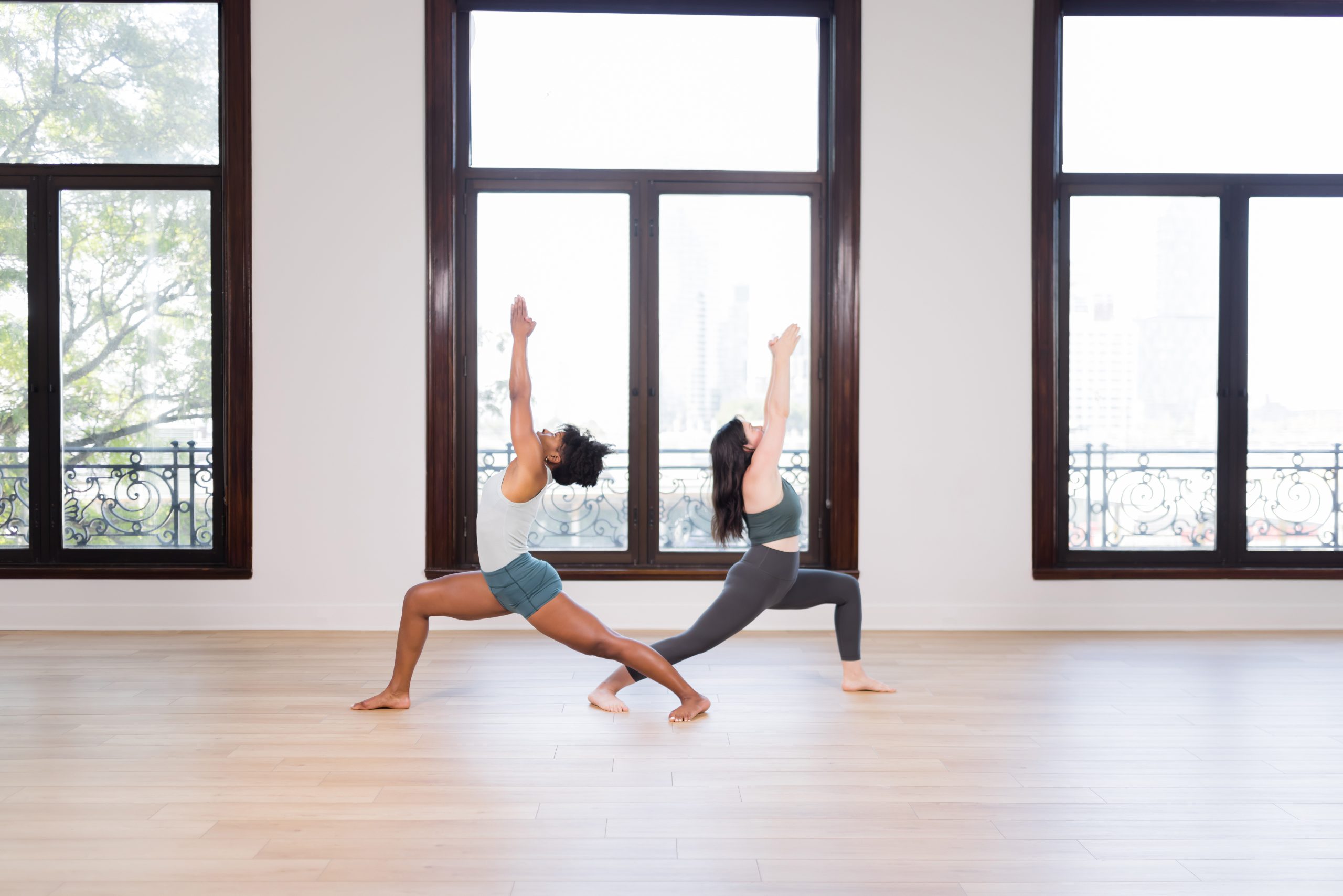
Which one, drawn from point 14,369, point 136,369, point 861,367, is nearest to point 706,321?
point 861,367

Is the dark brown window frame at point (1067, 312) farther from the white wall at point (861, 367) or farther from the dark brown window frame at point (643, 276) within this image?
the dark brown window frame at point (643, 276)

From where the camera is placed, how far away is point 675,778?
2445mm

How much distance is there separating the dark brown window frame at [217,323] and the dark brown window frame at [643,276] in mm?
884

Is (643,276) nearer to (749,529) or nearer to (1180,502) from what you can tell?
(749,529)

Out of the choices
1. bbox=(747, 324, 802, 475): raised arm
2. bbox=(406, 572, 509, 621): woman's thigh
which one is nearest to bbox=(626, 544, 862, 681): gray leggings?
bbox=(747, 324, 802, 475): raised arm

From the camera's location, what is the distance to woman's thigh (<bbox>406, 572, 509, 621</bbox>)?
9.97 ft

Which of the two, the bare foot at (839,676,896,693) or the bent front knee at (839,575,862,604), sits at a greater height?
the bent front knee at (839,575,862,604)

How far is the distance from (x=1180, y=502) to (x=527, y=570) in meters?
3.47

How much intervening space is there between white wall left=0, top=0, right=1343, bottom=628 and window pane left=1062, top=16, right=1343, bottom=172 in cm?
34

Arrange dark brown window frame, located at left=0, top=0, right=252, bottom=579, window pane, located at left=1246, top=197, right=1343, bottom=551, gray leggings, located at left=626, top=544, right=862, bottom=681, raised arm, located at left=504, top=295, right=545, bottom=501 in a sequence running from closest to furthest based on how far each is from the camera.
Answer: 1. raised arm, located at left=504, top=295, right=545, bottom=501
2. gray leggings, located at left=626, top=544, right=862, bottom=681
3. dark brown window frame, located at left=0, top=0, right=252, bottom=579
4. window pane, located at left=1246, top=197, right=1343, bottom=551

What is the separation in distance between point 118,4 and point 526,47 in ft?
6.55

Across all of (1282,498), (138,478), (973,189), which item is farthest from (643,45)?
(1282,498)

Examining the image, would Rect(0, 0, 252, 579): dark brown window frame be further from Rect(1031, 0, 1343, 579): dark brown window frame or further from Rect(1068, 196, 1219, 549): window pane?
Rect(1068, 196, 1219, 549): window pane

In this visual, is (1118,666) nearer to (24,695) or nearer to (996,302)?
(996,302)
